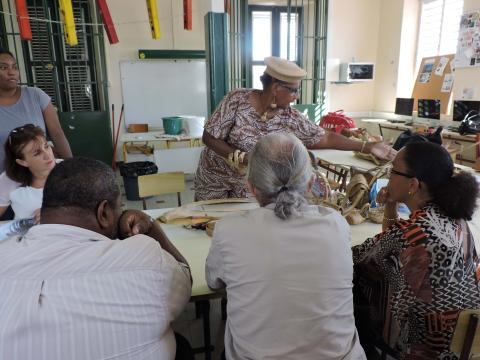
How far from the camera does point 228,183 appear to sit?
218cm

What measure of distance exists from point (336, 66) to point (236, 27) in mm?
2214

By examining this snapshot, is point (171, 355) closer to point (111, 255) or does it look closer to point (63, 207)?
point (111, 255)

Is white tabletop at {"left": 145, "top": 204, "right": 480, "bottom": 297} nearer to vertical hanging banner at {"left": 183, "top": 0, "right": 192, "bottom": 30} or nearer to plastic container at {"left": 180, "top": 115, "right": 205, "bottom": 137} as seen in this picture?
vertical hanging banner at {"left": 183, "top": 0, "right": 192, "bottom": 30}

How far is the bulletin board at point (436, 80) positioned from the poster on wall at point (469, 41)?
0.34 m

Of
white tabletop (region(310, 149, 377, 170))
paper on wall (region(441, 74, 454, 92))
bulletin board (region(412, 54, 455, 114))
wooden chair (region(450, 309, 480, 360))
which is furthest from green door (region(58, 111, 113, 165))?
wooden chair (region(450, 309, 480, 360))

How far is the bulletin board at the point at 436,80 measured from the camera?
596cm

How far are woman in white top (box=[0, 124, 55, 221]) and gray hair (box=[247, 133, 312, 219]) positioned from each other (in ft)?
3.95

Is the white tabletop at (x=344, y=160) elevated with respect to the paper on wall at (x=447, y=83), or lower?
lower

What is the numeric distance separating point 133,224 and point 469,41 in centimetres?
576

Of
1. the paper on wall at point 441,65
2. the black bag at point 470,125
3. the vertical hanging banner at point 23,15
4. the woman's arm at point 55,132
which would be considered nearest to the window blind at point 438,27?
the paper on wall at point 441,65

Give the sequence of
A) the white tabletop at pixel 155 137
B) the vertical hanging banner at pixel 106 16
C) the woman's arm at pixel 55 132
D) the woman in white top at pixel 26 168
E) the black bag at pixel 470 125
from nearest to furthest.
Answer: the woman in white top at pixel 26 168 < the woman's arm at pixel 55 132 < the vertical hanging banner at pixel 106 16 < the black bag at pixel 470 125 < the white tabletop at pixel 155 137

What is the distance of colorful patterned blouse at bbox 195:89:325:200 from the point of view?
2062mm

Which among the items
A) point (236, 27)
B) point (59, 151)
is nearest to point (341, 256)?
point (59, 151)

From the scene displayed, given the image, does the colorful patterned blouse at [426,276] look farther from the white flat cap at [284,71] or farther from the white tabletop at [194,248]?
the white flat cap at [284,71]
